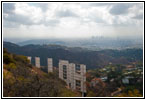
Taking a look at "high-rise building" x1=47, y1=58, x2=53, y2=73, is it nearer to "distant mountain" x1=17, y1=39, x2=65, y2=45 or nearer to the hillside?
the hillside

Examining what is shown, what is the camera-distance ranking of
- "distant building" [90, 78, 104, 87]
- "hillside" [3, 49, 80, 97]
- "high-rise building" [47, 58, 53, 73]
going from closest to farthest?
"hillside" [3, 49, 80, 97], "distant building" [90, 78, 104, 87], "high-rise building" [47, 58, 53, 73]

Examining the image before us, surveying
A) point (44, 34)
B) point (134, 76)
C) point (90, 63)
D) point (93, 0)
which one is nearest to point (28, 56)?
point (44, 34)

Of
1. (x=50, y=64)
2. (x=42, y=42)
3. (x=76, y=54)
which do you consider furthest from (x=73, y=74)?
(x=42, y=42)

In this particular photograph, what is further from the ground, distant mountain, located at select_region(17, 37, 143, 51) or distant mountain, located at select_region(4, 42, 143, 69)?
distant mountain, located at select_region(17, 37, 143, 51)

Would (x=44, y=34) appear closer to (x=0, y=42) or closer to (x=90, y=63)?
(x=0, y=42)

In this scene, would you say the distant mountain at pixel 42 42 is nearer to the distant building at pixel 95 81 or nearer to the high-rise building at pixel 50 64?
the high-rise building at pixel 50 64

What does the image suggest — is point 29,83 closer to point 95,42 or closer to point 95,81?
point 95,81

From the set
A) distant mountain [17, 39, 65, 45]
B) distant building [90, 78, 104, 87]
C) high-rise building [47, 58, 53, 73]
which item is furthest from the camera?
high-rise building [47, 58, 53, 73]
